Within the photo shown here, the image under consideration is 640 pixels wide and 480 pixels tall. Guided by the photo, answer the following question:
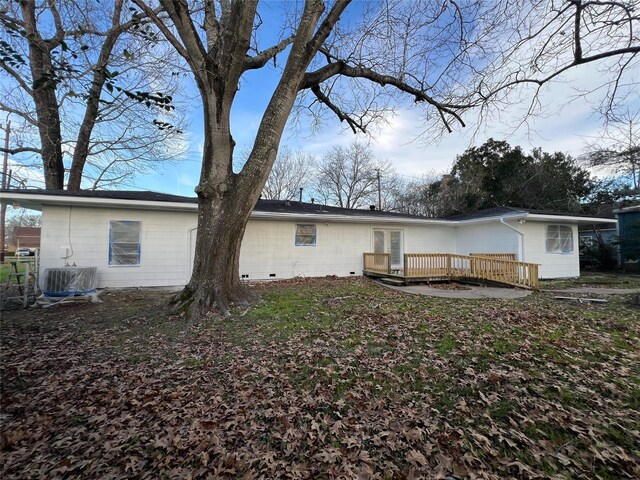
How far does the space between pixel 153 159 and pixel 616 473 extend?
18.3m

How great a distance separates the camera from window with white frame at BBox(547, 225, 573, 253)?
13.2m

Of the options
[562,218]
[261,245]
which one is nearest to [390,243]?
[261,245]

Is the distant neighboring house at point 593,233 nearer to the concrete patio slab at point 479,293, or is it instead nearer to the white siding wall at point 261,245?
the white siding wall at point 261,245

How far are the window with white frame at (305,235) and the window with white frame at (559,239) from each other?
1021 cm

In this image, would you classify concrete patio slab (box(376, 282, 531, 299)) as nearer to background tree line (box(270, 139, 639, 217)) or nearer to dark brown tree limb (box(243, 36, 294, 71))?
dark brown tree limb (box(243, 36, 294, 71))

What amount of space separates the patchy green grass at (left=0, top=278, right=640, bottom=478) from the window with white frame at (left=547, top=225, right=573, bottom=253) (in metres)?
9.18

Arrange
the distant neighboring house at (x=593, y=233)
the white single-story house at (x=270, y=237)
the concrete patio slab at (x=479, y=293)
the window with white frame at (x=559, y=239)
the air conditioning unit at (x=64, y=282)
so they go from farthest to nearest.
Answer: the distant neighboring house at (x=593, y=233) < the window with white frame at (x=559, y=239) < the white single-story house at (x=270, y=237) < the concrete patio slab at (x=479, y=293) < the air conditioning unit at (x=64, y=282)

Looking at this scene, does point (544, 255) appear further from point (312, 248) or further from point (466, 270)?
point (312, 248)

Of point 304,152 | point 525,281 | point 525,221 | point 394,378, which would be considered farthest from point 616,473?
point 304,152

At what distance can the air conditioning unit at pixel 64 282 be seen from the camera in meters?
7.32

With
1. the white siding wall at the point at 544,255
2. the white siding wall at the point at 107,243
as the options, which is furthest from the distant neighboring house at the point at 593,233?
the white siding wall at the point at 107,243

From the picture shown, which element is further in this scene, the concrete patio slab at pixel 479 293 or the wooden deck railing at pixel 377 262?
the wooden deck railing at pixel 377 262

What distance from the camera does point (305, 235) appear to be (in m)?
12.2

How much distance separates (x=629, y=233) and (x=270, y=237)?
58.2 ft
